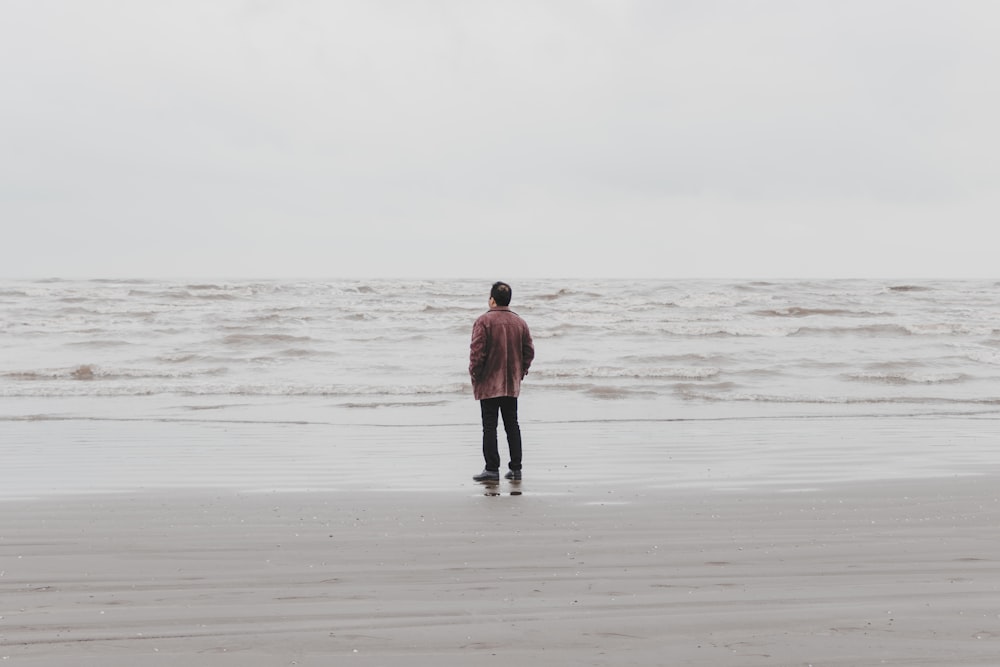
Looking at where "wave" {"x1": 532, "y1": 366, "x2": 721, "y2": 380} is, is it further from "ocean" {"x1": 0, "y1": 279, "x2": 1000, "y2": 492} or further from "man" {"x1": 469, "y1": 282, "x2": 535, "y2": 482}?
"man" {"x1": 469, "y1": 282, "x2": 535, "y2": 482}

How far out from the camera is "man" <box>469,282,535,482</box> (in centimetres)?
830

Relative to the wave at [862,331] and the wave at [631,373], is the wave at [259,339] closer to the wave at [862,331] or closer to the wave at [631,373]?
the wave at [631,373]

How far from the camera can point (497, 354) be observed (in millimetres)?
8352

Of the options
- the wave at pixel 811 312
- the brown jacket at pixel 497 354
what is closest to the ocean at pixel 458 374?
the wave at pixel 811 312

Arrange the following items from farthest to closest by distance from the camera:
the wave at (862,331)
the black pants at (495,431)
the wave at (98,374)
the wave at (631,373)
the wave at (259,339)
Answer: the wave at (862,331) → the wave at (259,339) → the wave at (98,374) → the wave at (631,373) → the black pants at (495,431)

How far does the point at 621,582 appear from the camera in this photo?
4.66 meters

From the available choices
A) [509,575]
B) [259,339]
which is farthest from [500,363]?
[259,339]

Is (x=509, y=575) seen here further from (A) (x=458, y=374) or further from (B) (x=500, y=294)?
(A) (x=458, y=374)

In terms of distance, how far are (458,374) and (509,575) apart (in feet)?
45.0

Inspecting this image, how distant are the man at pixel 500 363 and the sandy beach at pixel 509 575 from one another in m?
0.81

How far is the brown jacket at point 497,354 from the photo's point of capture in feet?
27.3

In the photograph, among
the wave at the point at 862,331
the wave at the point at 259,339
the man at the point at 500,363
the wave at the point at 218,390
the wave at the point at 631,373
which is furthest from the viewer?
the wave at the point at 862,331

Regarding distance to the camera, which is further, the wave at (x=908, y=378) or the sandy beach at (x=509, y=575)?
the wave at (x=908, y=378)

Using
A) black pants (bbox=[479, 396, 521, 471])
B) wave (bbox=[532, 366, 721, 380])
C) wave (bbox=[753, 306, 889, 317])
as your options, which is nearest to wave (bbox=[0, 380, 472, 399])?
wave (bbox=[532, 366, 721, 380])
